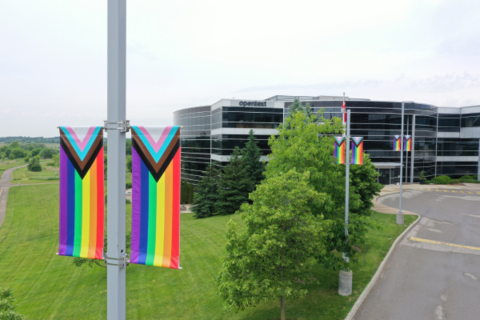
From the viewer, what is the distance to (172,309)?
13.2 m

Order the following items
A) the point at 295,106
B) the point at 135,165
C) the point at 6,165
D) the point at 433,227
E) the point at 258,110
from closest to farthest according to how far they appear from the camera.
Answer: the point at 135,165 < the point at 433,227 < the point at 295,106 < the point at 258,110 < the point at 6,165

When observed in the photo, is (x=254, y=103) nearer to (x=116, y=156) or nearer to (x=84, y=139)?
(x=84, y=139)

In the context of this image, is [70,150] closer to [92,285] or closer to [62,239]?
[62,239]

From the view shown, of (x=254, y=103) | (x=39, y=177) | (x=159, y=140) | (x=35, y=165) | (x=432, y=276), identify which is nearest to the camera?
(x=159, y=140)

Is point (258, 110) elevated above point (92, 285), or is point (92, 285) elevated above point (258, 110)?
point (258, 110)

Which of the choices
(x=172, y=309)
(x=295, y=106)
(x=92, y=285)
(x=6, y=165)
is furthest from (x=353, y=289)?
(x=6, y=165)

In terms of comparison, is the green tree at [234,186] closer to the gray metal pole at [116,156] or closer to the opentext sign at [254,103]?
the opentext sign at [254,103]

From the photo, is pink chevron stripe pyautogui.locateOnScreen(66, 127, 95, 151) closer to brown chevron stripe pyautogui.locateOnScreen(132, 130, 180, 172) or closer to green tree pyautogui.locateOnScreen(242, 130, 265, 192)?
brown chevron stripe pyautogui.locateOnScreen(132, 130, 180, 172)

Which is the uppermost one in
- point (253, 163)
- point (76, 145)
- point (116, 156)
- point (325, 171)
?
point (76, 145)

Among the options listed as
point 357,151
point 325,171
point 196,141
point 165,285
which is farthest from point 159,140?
point 196,141

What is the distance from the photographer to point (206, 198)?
3538 centimetres

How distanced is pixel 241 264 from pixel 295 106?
27927 millimetres

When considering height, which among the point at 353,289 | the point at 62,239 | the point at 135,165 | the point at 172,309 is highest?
the point at 135,165

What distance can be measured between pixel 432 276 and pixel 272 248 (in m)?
10.4
